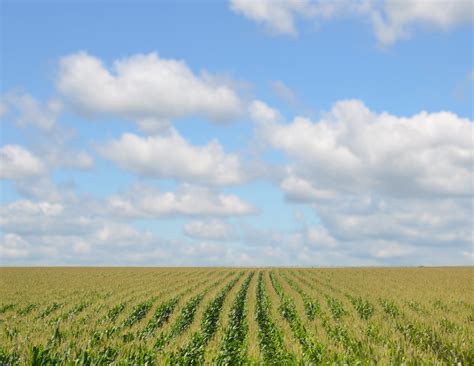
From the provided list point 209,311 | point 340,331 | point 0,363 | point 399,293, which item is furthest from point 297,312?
point 0,363

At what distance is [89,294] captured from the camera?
119 ft

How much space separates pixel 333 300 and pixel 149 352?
69.4ft

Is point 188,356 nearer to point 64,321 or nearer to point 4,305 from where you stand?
point 64,321

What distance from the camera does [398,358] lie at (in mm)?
12602

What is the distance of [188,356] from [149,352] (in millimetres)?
1990

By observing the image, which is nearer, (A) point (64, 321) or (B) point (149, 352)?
(B) point (149, 352)

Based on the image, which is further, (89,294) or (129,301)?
(89,294)

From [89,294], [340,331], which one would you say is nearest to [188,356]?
[340,331]

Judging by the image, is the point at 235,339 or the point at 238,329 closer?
the point at 235,339

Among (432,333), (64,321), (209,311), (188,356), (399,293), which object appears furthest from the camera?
(399,293)

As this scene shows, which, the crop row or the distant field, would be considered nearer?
the distant field

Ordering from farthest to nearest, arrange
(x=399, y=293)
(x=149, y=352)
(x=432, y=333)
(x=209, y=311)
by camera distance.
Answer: (x=399, y=293), (x=209, y=311), (x=432, y=333), (x=149, y=352)

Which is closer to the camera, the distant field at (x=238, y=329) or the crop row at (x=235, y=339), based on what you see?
the distant field at (x=238, y=329)

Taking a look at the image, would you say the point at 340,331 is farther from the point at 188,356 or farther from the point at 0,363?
the point at 0,363
